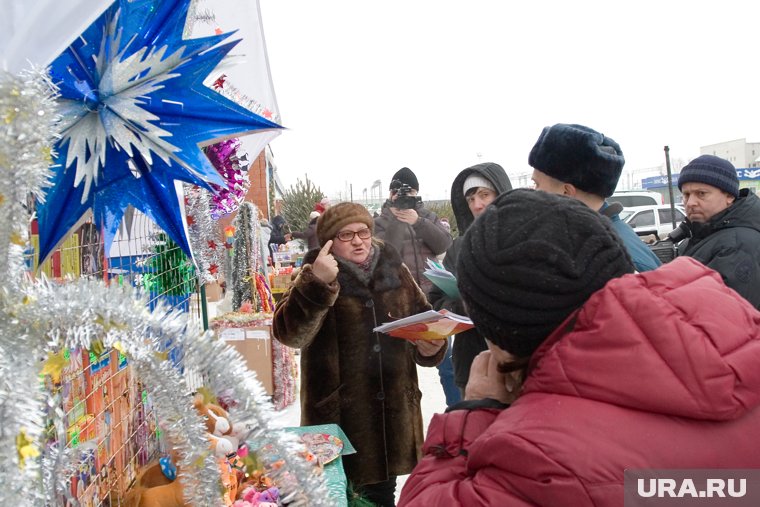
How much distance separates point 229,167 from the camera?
226 centimetres

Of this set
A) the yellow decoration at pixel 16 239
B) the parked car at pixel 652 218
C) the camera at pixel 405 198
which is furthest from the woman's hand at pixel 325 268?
the parked car at pixel 652 218

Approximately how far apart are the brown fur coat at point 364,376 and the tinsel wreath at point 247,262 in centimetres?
304

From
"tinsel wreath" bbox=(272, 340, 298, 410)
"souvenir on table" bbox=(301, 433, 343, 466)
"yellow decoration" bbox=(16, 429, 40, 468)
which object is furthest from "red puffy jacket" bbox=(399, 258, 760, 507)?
"tinsel wreath" bbox=(272, 340, 298, 410)

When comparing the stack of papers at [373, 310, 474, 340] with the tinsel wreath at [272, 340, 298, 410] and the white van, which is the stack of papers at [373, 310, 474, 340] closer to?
the tinsel wreath at [272, 340, 298, 410]

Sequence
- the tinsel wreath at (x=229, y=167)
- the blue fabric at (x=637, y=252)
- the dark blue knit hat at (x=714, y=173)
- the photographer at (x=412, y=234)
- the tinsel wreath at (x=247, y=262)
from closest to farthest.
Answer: the blue fabric at (x=637, y=252) → the tinsel wreath at (x=229, y=167) → the dark blue knit hat at (x=714, y=173) → the photographer at (x=412, y=234) → the tinsel wreath at (x=247, y=262)

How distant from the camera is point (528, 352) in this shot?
0.90 meters

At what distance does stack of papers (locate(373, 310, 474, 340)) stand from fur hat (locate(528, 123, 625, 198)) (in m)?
0.64

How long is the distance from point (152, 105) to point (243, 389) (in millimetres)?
678

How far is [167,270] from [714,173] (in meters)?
2.74

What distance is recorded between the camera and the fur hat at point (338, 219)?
263 cm

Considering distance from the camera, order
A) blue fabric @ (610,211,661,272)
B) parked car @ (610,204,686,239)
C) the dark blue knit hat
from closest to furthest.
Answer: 1. blue fabric @ (610,211,661,272)
2. the dark blue knit hat
3. parked car @ (610,204,686,239)

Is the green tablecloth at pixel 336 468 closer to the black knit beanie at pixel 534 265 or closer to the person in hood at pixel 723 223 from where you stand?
the black knit beanie at pixel 534 265

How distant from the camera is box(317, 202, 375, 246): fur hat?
8.63 ft

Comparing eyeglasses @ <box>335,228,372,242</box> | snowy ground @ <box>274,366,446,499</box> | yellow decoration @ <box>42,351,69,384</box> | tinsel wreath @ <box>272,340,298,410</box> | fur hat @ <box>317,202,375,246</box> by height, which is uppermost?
fur hat @ <box>317,202,375,246</box>
